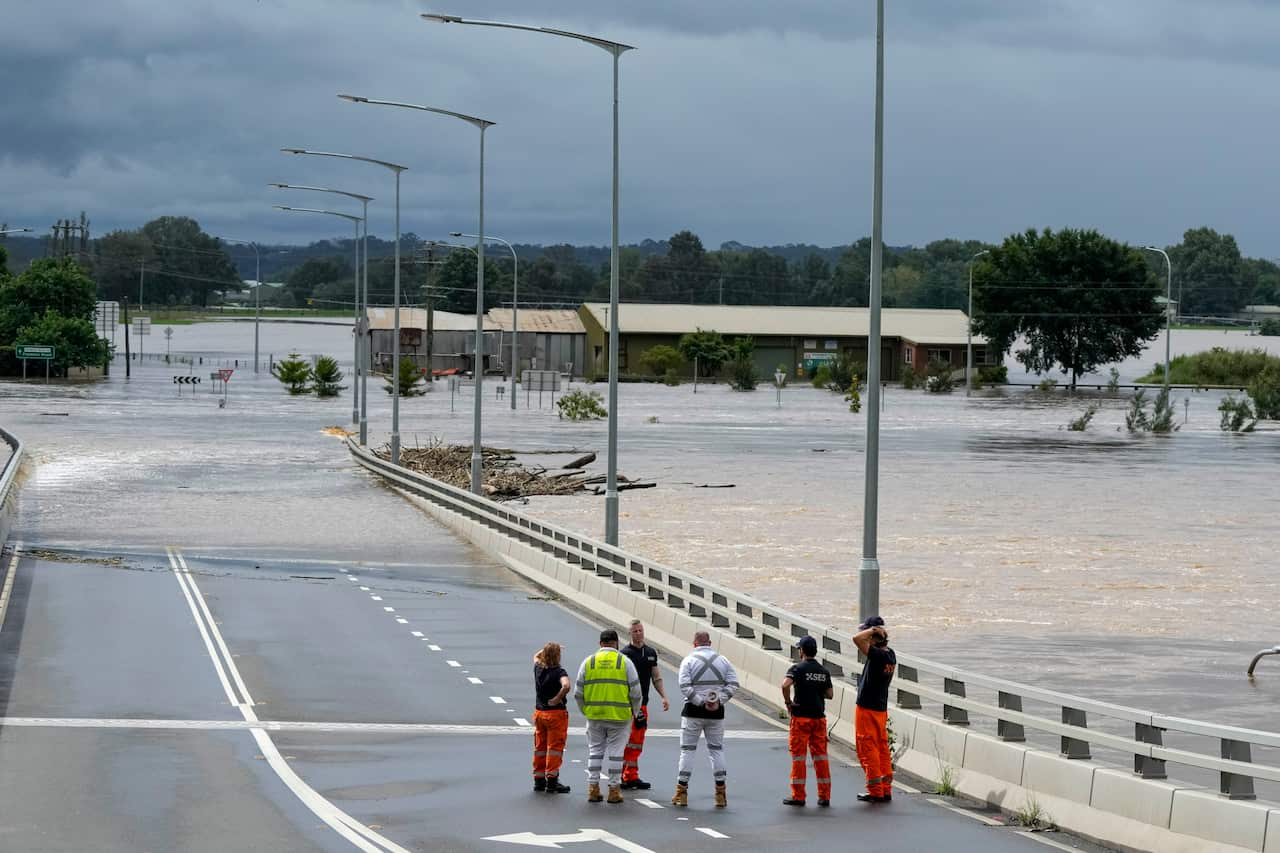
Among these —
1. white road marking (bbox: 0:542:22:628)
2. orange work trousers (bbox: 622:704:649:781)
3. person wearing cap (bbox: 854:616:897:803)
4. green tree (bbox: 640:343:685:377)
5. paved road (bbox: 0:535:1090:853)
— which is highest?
green tree (bbox: 640:343:685:377)

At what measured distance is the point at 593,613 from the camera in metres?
31.2

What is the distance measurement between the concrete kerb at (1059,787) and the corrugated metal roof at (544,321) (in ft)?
496

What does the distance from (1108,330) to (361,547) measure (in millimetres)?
119162

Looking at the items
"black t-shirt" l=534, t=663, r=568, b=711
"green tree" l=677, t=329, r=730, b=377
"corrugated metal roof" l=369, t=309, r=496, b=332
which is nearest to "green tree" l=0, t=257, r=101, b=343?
"corrugated metal roof" l=369, t=309, r=496, b=332

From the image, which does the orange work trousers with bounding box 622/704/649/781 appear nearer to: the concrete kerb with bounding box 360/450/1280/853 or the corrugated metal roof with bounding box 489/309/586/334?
the concrete kerb with bounding box 360/450/1280/853

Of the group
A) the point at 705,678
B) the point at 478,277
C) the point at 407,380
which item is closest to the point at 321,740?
the point at 705,678

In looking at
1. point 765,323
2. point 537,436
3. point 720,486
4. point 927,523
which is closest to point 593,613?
point 927,523

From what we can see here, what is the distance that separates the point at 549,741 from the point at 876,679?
2943 millimetres

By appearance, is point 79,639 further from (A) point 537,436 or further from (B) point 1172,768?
(A) point 537,436

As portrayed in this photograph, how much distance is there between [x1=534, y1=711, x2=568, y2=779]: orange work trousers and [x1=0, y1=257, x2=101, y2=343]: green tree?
459 feet

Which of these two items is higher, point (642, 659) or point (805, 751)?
point (642, 659)

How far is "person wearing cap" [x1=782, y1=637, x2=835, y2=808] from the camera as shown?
1623cm

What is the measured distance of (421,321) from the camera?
18175 cm

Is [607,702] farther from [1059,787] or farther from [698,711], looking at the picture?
[1059,787]
